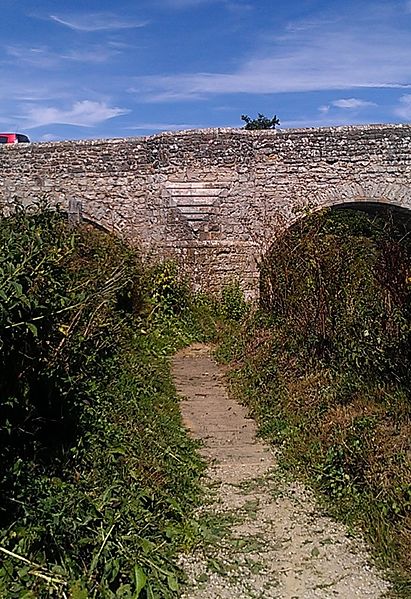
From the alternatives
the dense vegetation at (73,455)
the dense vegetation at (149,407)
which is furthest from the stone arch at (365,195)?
the dense vegetation at (73,455)

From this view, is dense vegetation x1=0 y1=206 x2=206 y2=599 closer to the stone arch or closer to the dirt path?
the dirt path

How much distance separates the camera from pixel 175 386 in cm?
802

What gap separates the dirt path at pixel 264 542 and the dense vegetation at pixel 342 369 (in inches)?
6.8

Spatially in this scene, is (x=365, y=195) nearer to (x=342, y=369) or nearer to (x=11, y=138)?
(x=342, y=369)

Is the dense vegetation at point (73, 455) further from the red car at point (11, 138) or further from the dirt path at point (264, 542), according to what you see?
the red car at point (11, 138)

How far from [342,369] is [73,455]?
3.17 metres

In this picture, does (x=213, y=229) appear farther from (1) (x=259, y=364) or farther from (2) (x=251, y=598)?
(2) (x=251, y=598)

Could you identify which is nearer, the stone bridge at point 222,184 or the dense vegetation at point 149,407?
the dense vegetation at point 149,407

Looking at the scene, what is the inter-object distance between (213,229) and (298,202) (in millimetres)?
1615

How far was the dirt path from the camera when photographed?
11.8 ft

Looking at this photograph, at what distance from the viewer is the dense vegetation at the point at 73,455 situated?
3.22 metres

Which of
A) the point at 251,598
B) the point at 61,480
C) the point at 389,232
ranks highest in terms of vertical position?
the point at 389,232

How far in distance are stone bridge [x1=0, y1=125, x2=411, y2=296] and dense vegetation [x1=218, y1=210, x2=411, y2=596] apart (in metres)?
1.98

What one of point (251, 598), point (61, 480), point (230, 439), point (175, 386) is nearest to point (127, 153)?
point (175, 386)
